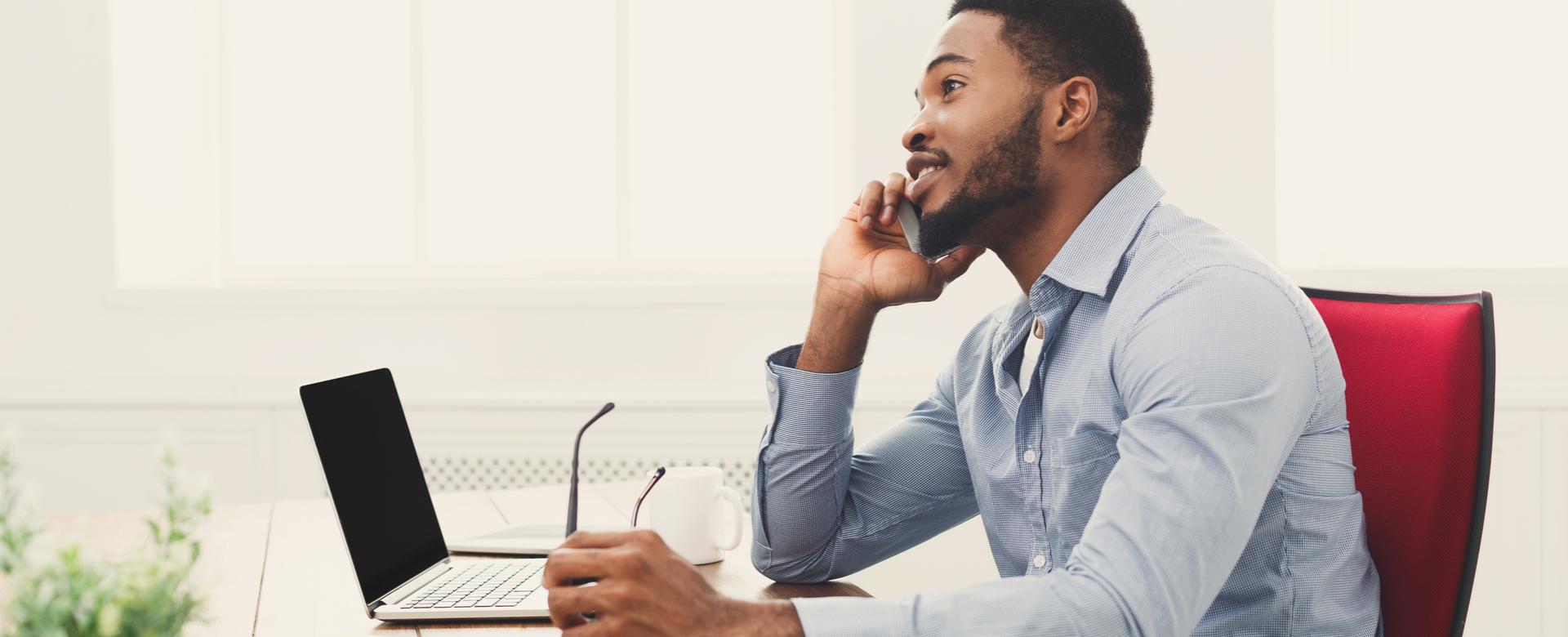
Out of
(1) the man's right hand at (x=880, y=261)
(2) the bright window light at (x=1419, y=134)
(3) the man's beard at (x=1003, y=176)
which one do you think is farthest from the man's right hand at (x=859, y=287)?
(2) the bright window light at (x=1419, y=134)

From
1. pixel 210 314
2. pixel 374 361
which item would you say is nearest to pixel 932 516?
pixel 374 361

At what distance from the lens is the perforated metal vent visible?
308 centimetres

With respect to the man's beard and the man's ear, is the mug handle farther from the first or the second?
the man's ear

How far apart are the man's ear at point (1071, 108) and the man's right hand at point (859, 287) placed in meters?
0.23

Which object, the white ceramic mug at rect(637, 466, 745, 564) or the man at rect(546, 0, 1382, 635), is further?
the white ceramic mug at rect(637, 466, 745, 564)

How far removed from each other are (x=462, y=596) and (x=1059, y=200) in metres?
0.73

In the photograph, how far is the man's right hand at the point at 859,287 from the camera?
1.36 m

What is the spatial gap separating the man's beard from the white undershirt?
13 centimetres

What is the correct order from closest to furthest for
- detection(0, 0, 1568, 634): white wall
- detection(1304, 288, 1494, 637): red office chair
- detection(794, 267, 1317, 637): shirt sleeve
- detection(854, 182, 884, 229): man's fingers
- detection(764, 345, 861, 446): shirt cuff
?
1. detection(794, 267, 1317, 637): shirt sleeve
2. detection(1304, 288, 1494, 637): red office chair
3. detection(764, 345, 861, 446): shirt cuff
4. detection(854, 182, 884, 229): man's fingers
5. detection(0, 0, 1568, 634): white wall

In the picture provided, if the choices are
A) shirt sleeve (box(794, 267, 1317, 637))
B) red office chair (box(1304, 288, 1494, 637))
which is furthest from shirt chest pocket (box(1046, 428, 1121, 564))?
red office chair (box(1304, 288, 1494, 637))

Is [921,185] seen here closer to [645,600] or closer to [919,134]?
[919,134]

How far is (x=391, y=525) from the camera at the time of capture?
1196mm

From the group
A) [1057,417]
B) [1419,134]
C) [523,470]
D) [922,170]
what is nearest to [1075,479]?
[1057,417]

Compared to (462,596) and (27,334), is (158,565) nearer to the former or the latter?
(462,596)
